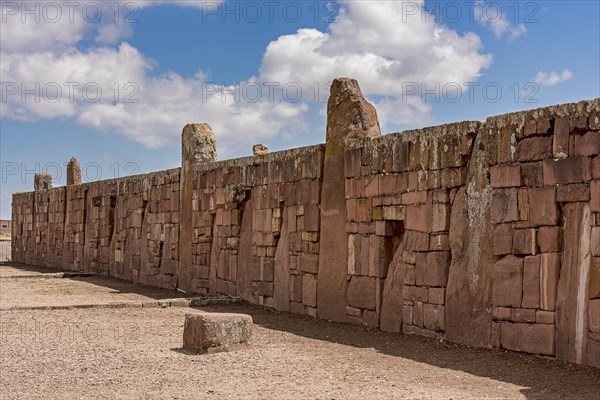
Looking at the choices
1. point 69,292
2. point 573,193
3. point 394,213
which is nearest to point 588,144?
point 573,193

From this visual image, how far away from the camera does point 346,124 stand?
438 inches

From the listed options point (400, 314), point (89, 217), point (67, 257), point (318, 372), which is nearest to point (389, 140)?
point (400, 314)

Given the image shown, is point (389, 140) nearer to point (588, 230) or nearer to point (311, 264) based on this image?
point (311, 264)

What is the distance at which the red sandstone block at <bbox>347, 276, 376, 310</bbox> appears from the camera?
10.3 meters

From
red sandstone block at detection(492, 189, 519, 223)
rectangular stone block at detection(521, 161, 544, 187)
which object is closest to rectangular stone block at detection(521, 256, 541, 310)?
red sandstone block at detection(492, 189, 519, 223)

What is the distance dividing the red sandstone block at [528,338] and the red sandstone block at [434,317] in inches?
38.6

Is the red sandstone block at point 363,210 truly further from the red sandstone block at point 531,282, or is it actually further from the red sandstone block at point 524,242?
the red sandstone block at point 531,282

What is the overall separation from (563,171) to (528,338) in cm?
182

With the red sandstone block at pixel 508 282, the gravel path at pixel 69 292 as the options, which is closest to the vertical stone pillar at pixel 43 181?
the gravel path at pixel 69 292

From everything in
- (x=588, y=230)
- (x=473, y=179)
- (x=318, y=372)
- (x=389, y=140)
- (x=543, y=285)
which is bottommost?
(x=318, y=372)

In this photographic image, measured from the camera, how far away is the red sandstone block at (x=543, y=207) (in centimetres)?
769

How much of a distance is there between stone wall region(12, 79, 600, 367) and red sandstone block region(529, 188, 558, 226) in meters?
0.01

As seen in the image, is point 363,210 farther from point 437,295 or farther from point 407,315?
point 437,295

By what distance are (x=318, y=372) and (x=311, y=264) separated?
Result: 4.28m
